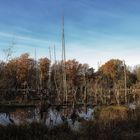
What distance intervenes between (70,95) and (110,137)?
28.3 meters

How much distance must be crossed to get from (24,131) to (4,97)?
2531cm

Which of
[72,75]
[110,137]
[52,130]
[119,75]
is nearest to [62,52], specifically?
[52,130]

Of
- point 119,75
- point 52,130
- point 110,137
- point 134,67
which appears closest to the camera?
point 110,137

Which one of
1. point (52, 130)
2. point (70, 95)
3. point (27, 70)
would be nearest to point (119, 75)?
point (27, 70)

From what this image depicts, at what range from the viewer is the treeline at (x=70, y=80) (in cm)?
3875

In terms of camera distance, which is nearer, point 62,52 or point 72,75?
point 62,52

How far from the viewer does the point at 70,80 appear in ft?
190

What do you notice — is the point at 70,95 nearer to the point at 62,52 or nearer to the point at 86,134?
the point at 62,52

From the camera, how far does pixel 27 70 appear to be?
6059 cm

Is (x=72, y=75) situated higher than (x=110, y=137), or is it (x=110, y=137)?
(x=72, y=75)

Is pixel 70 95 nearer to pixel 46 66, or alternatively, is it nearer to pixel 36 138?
pixel 36 138

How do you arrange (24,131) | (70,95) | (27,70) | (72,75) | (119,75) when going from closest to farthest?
(24,131) → (70,95) → (27,70) → (72,75) → (119,75)

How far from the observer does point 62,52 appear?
1358 inches

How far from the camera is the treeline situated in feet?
127
